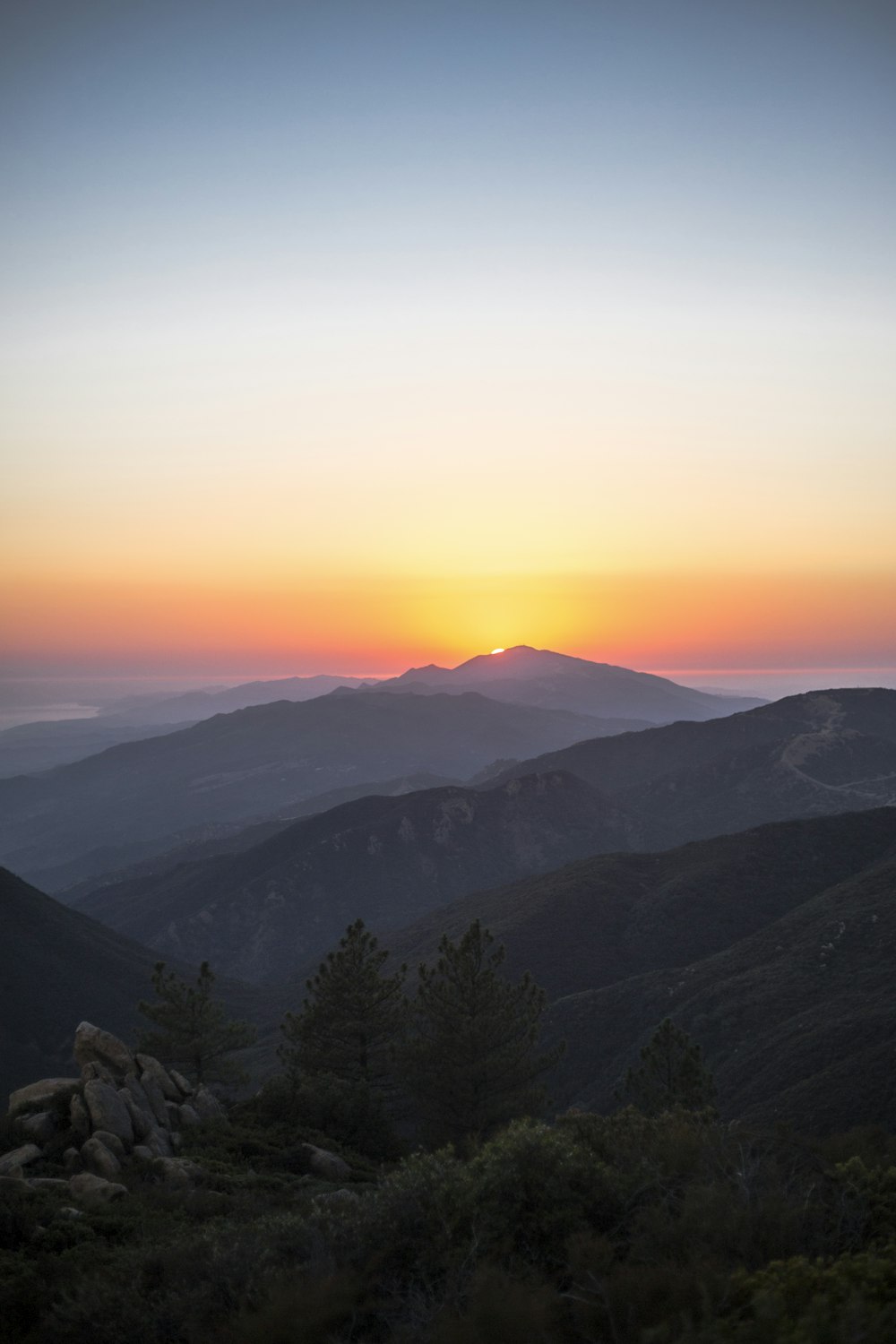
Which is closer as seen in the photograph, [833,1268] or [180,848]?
[833,1268]

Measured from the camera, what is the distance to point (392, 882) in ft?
357

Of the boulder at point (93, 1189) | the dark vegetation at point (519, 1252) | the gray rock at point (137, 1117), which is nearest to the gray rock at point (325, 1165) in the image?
the gray rock at point (137, 1117)

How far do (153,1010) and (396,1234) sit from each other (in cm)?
2251

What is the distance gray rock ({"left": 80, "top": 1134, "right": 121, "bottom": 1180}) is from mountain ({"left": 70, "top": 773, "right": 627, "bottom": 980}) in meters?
80.9

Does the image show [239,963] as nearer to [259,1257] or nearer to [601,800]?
[601,800]

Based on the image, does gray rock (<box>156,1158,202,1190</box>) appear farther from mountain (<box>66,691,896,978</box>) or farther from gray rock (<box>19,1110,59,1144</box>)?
mountain (<box>66,691,896,978</box>)

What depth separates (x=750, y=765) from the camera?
429 feet

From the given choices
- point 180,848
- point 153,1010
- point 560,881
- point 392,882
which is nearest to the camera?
point 153,1010

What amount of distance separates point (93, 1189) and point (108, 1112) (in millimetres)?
3172

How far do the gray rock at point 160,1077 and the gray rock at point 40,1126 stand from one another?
336 centimetres

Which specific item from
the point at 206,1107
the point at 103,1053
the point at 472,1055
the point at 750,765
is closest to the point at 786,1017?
the point at 472,1055

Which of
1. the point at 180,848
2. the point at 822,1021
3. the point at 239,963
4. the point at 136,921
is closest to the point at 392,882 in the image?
the point at 239,963

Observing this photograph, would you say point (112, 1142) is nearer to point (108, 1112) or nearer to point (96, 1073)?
A: point (108, 1112)

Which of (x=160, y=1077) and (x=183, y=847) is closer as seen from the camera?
(x=160, y=1077)
